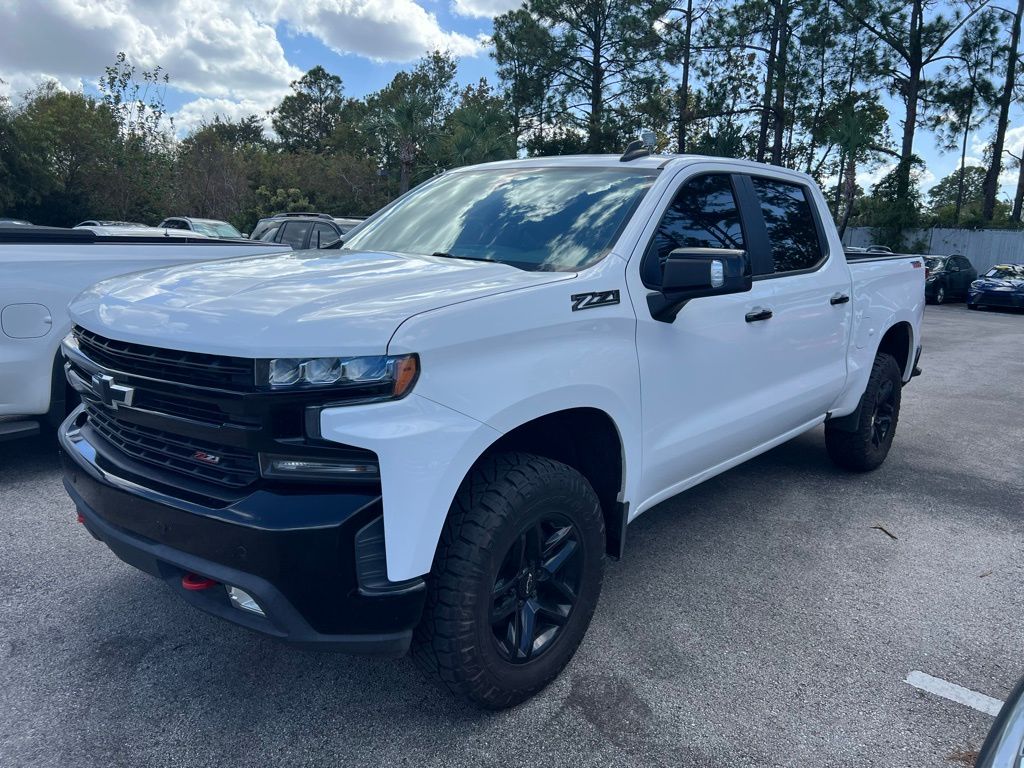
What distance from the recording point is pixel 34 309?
4.32 m

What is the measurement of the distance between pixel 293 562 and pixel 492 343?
2.70ft

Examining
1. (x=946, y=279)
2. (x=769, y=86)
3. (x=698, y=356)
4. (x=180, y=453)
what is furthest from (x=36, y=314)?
(x=769, y=86)

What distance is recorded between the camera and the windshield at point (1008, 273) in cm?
2155

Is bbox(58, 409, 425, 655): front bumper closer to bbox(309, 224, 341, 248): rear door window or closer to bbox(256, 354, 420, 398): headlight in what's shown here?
bbox(256, 354, 420, 398): headlight

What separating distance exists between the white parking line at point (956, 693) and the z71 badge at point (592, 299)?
1755 mm

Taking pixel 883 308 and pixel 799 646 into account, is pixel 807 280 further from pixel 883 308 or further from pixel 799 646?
pixel 799 646

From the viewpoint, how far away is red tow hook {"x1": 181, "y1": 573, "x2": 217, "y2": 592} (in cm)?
227

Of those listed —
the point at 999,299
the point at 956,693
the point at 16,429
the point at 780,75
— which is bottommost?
the point at 956,693

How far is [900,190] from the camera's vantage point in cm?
3077

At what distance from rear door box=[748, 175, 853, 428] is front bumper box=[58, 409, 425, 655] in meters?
2.28

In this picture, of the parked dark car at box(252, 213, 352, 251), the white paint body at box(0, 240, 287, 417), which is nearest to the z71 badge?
the white paint body at box(0, 240, 287, 417)

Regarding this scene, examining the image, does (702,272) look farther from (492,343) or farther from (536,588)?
(536,588)

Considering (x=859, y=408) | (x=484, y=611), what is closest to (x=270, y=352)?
(x=484, y=611)

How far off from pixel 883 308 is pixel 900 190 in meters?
29.9
